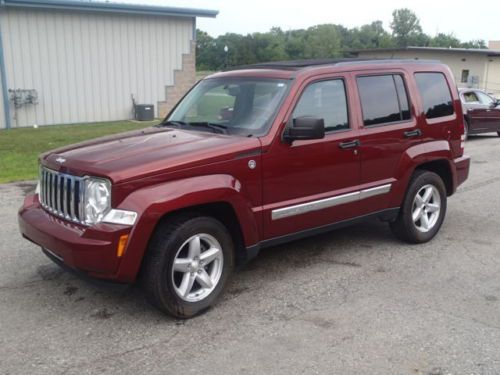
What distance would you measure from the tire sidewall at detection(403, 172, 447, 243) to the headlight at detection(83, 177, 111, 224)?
329cm

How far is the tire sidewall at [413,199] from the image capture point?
5.81 m

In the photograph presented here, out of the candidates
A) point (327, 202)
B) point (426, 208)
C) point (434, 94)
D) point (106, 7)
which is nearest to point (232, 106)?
point (327, 202)

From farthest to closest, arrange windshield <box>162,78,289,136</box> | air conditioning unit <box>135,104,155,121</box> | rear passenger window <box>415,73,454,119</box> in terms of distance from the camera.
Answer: air conditioning unit <box>135,104,155,121</box>, rear passenger window <box>415,73,454,119</box>, windshield <box>162,78,289,136</box>

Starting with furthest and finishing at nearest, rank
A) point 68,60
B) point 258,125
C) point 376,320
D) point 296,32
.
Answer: point 296,32 → point 68,60 → point 258,125 → point 376,320

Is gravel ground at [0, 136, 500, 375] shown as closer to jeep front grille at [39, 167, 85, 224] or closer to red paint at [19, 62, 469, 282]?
red paint at [19, 62, 469, 282]

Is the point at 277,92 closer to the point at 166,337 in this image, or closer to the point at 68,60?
the point at 166,337

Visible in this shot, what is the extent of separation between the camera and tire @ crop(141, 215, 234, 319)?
3.95 metres

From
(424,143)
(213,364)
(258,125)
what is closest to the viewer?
(213,364)

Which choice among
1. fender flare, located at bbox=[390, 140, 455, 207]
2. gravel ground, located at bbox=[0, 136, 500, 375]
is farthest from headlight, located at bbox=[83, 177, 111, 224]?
fender flare, located at bbox=[390, 140, 455, 207]

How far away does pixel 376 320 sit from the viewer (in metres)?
4.16

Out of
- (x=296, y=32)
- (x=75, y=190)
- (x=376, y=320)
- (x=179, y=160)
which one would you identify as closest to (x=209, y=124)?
(x=179, y=160)

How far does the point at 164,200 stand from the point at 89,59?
15.3 metres

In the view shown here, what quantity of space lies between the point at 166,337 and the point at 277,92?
2.29 metres

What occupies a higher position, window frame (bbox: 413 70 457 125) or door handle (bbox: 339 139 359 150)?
window frame (bbox: 413 70 457 125)
